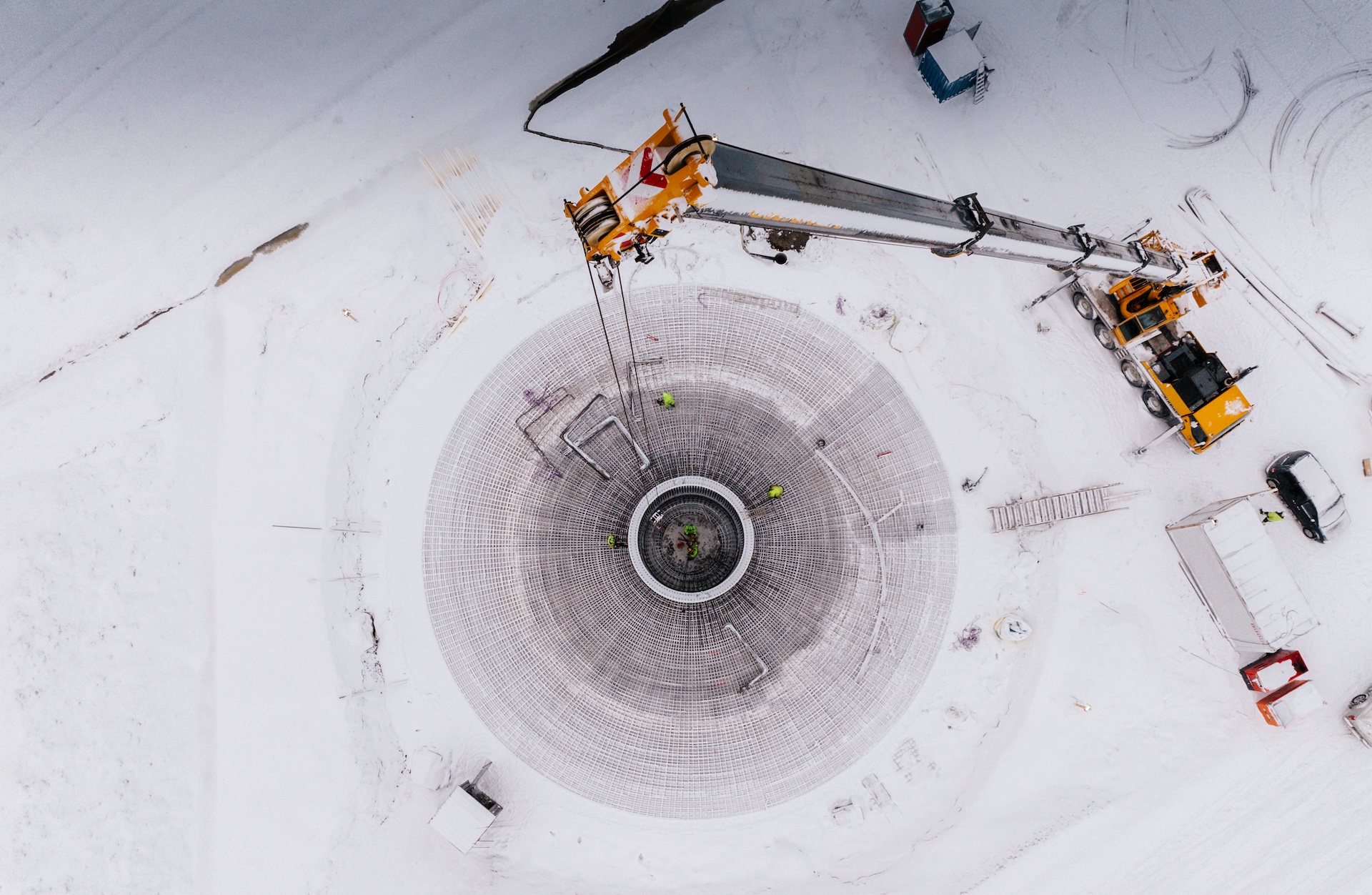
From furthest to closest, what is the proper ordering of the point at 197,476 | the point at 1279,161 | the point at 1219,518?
the point at 1279,161 → the point at 197,476 → the point at 1219,518

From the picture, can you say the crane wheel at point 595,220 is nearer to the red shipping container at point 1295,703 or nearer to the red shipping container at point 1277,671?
the red shipping container at point 1277,671

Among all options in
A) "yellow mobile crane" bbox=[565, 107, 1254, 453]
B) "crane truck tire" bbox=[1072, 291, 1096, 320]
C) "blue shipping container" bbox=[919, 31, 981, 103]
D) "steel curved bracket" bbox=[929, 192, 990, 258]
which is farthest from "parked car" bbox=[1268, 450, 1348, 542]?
"blue shipping container" bbox=[919, 31, 981, 103]

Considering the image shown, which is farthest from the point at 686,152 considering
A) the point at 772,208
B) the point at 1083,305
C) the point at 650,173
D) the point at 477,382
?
the point at 1083,305

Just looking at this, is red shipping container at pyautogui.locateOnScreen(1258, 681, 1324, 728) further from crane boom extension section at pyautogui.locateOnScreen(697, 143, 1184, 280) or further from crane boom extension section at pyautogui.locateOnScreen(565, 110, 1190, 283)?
crane boom extension section at pyautogui.locateOnScreen(565, 110, 1190, 283)

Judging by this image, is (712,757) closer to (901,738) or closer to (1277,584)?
(901,738)

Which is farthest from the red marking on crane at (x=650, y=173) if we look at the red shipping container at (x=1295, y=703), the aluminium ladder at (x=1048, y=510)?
the red shipping container at (x=1295, y=703)

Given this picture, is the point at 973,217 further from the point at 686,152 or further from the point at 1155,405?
the point at 1155,405

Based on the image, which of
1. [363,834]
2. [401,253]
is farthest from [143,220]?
[363,834]
